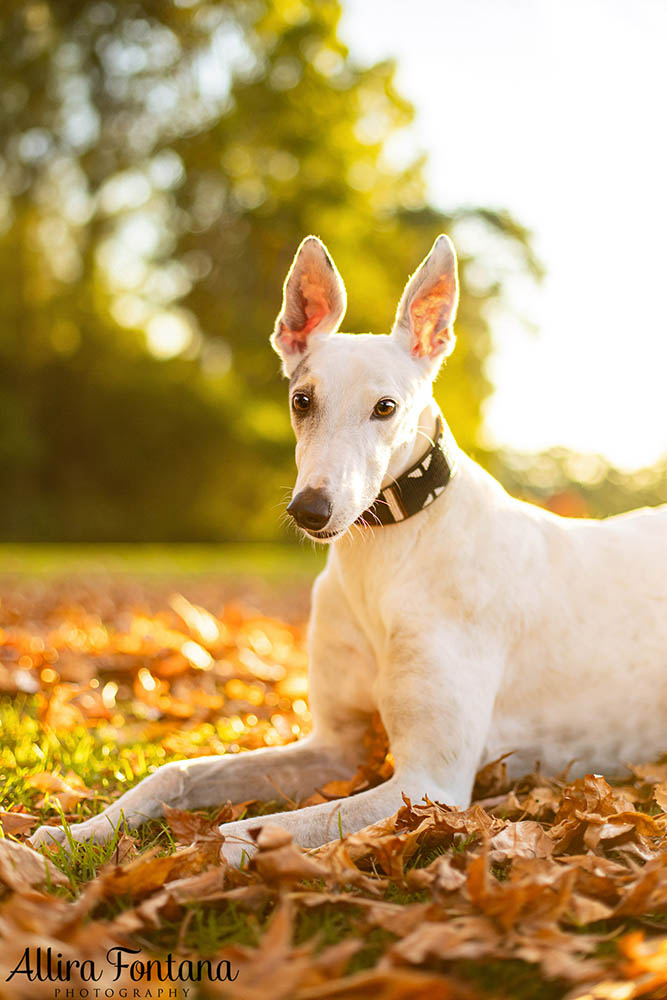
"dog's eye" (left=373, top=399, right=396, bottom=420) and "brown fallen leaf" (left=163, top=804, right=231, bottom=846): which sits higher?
"dog's eye" (left=373, top=399, right=396, bottom=420)

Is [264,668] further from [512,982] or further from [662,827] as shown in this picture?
[512,982]

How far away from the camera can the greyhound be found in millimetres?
3014

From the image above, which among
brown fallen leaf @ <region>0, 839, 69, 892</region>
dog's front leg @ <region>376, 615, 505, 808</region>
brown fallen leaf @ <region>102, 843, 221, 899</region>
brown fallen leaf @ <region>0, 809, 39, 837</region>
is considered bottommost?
brown fallen leaf @ <region>0, 809, 39, 837</region>

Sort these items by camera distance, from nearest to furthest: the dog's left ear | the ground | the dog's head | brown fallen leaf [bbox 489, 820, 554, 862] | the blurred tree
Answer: the ground → brown fallen leaf [bbox 489, 820, 554, 862] → the dog's head → the dog's left ear → the blurred tree

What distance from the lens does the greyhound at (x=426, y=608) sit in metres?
3.01

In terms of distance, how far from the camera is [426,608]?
3.17 meters

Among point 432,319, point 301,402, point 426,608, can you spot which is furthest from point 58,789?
point 432,319

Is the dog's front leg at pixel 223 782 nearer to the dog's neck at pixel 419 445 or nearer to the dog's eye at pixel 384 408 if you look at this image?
the dog's neck at pixel 419 445

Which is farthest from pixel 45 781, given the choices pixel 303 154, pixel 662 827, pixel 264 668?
pixel 303 154

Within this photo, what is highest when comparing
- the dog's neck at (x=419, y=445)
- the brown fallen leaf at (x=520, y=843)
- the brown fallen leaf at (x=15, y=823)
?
the dog's neck at (x=419, y=445)

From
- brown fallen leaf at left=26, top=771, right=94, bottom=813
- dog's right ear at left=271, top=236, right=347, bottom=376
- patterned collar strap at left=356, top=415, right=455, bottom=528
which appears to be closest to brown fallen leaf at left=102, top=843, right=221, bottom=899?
brown fallen leaf at left=26, top=771, right=94, bottom=813

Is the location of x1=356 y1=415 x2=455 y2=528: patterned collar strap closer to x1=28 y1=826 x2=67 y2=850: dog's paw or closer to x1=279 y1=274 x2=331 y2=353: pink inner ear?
x1=279 y1=274 x2=331 y2=353: pink inner ear

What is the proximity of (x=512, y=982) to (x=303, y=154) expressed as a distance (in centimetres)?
2245

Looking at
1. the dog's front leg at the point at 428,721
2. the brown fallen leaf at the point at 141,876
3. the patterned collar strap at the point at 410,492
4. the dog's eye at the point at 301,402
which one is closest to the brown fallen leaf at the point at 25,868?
the brown fallen leaf at the point at 141,876
